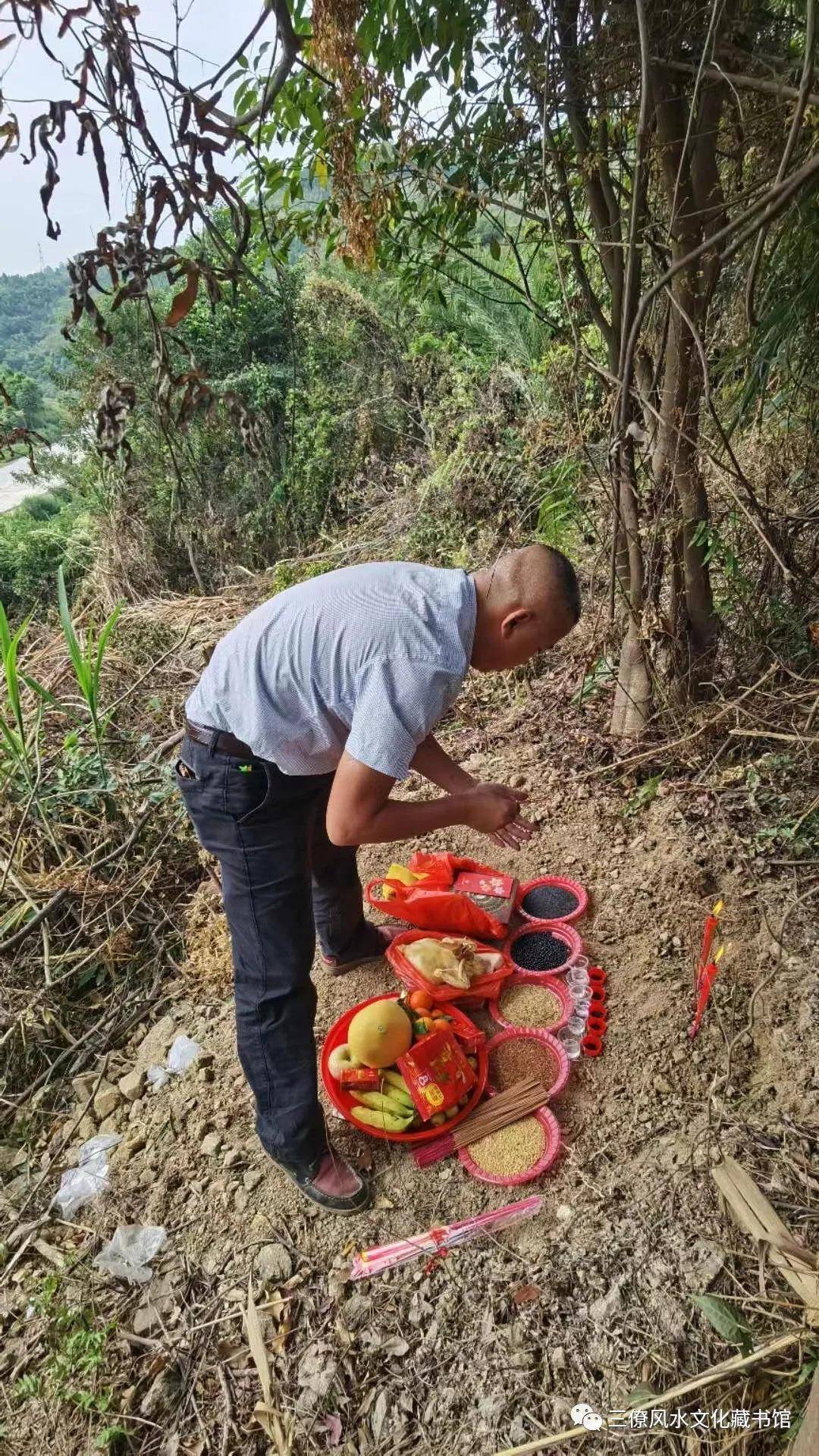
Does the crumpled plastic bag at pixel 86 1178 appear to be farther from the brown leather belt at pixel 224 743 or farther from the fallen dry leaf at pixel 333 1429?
the brown leather belt at pixel 224 743

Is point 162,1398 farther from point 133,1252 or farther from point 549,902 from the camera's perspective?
point 549,902

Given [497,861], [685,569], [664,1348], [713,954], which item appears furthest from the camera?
[497,861]

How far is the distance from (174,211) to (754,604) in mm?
2154

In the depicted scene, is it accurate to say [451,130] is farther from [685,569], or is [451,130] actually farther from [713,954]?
[713,954]

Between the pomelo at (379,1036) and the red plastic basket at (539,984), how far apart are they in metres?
0.34

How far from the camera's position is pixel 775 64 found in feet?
5.91

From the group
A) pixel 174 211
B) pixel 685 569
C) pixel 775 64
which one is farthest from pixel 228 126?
pixel 685 569

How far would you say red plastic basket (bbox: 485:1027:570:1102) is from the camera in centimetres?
197

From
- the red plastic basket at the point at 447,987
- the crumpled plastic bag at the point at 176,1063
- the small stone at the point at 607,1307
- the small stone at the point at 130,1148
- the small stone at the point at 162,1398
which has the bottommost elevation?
the small stone at the point at 162,1398

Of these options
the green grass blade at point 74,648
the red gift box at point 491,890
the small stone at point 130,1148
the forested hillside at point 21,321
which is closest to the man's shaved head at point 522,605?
the red gift box at point 491,890

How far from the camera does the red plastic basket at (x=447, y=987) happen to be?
2178mm

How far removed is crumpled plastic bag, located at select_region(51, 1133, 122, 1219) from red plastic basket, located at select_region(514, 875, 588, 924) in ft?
4.44

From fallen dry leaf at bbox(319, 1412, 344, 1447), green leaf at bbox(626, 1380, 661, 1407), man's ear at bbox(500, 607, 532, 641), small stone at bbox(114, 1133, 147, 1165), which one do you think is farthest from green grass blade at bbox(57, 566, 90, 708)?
green leaf at bbox(626, 1380, 661, 1407)

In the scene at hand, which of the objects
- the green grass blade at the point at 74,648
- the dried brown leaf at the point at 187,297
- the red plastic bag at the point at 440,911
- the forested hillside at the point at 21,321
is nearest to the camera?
the dried brown leaf at the point at 187,297
